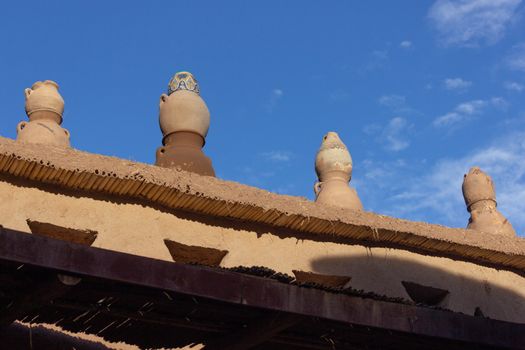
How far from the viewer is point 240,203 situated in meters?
9.11

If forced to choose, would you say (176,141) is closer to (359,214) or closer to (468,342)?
(359,214)

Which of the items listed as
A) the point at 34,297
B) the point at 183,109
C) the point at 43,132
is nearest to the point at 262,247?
the point at 183,109

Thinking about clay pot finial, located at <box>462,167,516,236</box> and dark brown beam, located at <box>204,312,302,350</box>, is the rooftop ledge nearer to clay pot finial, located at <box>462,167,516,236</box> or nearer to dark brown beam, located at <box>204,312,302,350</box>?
clay pot finial, located at <box>462,167,516,236</box>

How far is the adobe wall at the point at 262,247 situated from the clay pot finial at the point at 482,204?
71.0 inches

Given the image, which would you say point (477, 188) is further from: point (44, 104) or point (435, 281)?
point (44, 104)

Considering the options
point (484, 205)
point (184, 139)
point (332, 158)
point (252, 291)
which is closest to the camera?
point (252, 291)

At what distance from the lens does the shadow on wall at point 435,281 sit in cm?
999

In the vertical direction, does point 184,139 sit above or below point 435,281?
above

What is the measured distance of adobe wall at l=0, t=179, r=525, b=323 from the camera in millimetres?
8578

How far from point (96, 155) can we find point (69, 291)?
4.75m

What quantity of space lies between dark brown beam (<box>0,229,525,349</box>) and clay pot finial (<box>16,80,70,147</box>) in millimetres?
7215

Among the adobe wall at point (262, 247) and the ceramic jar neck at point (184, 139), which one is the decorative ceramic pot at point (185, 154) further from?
the adobe wall at point (262, 247)

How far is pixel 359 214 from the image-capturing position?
10016 millimetres

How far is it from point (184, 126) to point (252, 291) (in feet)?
24.8
